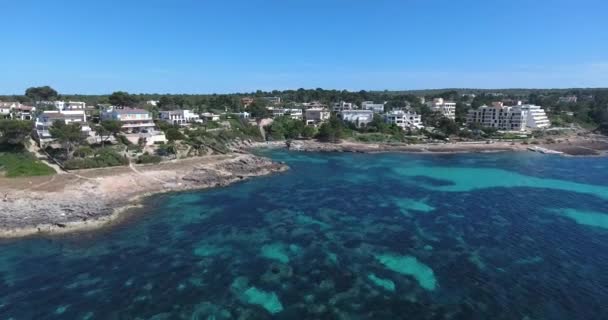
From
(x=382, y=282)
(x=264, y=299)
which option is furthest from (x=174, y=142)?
(x=382, y=282)

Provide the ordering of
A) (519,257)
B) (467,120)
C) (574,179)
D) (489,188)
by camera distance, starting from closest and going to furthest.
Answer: (519,257) < (489,188) < (574,179) < (467,120)

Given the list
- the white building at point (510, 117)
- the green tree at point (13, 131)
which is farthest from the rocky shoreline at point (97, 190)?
the white building at point (510, 117)

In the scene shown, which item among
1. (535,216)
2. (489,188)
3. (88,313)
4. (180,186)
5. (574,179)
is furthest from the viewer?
(574,179)

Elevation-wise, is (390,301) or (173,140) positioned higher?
(173,140)

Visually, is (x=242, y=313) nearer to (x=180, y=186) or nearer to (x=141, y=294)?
(x=141, y=294)

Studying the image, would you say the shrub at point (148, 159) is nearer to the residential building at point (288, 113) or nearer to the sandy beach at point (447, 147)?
the sandy beach at point (447, 147)

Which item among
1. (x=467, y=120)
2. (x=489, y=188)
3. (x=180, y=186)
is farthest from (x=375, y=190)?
(x=467, y=120)

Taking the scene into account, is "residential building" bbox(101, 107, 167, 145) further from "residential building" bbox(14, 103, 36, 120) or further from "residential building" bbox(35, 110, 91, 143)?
"residential building" bbox(14, 103, 36, 120)
